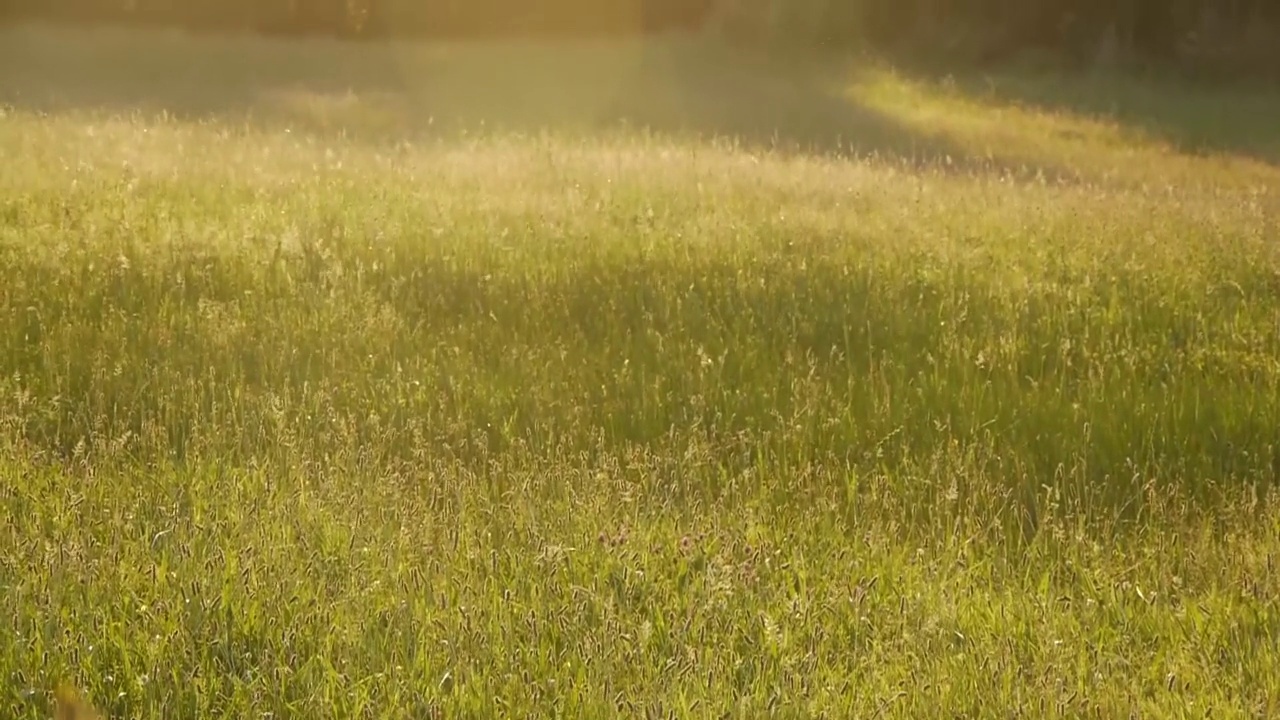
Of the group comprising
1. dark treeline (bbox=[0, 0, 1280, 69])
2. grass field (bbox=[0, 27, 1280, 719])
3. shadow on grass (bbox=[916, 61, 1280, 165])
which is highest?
grass field (bbox=[0, 27, 1280, 719])

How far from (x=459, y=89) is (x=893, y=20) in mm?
11106

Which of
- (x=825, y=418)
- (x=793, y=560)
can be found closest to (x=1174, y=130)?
(x=825, y=418)

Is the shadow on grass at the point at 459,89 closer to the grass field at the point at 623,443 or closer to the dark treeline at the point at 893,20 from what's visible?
the dark treeline at the point at 893,20

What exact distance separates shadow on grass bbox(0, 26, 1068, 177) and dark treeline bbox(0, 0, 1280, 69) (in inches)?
56.7

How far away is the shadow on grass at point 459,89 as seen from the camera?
1233 cm

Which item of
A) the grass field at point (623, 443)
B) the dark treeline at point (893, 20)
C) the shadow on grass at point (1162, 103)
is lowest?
the shadow on grass at point (1162, 103)

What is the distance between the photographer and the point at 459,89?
17.3 m

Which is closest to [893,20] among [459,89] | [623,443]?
[459,89]

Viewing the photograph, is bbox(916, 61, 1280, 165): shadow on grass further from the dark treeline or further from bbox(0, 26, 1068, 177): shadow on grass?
bbox(0, 26, 1068, 177): shadow on grass

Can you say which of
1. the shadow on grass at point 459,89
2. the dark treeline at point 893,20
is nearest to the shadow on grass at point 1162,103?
the dark treeline at point 893,20

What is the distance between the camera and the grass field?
115 inches

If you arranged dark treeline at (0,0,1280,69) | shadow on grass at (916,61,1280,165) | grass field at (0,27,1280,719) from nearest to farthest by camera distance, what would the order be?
grass field at (0,27,1280,719) → shadow on grass at (916,61,1280,165) → dark treeline at (0,0,1280,69)

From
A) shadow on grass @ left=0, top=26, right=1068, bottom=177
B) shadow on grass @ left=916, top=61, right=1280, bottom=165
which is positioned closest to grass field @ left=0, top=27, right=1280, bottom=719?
shadow on grass @ left=0, top=26, right=1068, bottom=177

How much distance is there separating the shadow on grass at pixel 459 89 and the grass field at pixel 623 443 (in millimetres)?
3040
